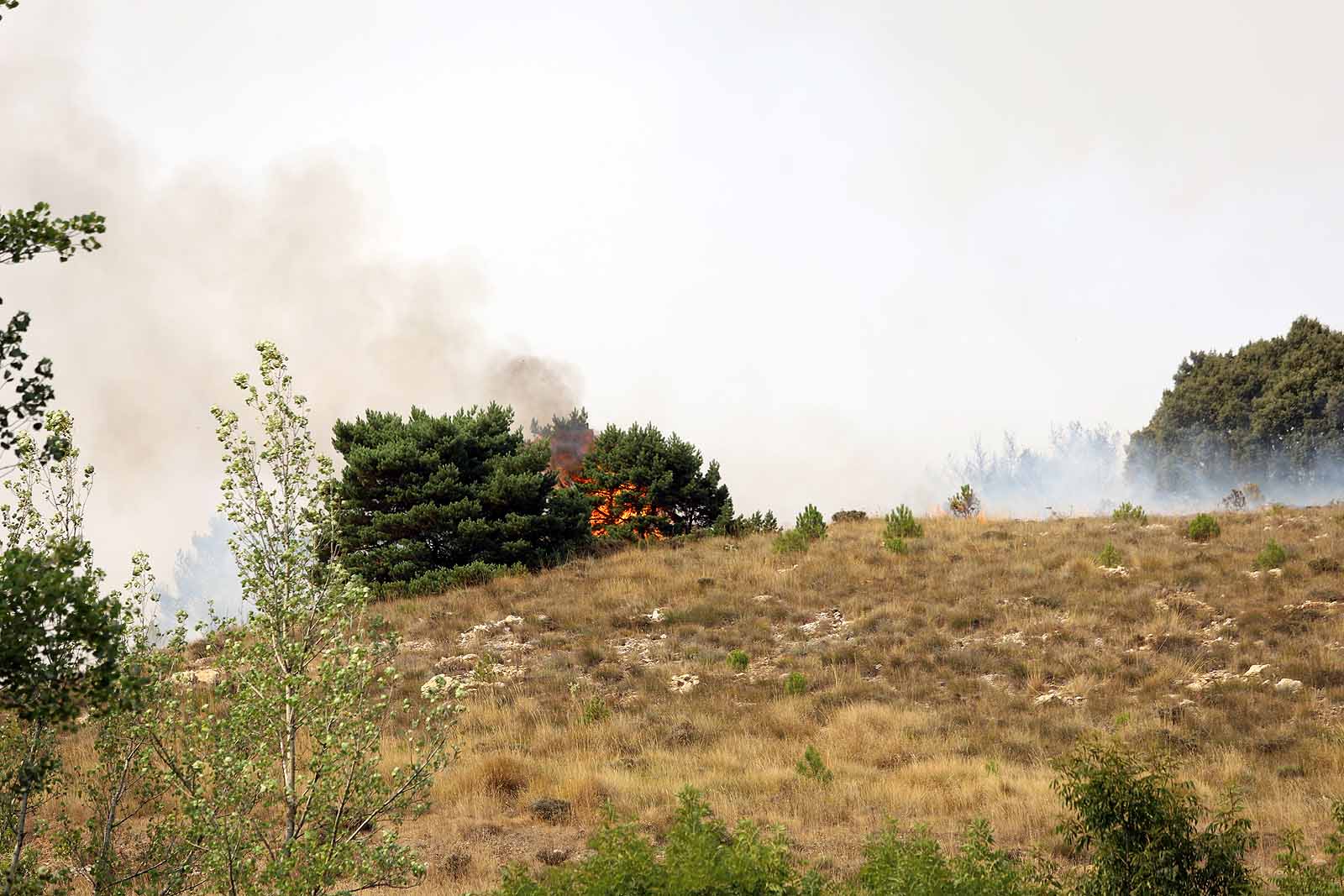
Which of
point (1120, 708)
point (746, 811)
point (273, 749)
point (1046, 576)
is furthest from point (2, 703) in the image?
point (1046, 576)

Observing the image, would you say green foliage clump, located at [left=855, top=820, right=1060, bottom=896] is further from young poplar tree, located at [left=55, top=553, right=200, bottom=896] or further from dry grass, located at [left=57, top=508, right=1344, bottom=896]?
young poplar tree, located at [left=55, top=553, right=200, bottom=896]

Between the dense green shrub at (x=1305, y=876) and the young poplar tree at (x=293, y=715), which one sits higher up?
the young poplar tree at (x=293, y=715)

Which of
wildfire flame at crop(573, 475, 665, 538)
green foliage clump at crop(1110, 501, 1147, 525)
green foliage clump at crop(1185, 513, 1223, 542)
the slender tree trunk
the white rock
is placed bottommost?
the white rock

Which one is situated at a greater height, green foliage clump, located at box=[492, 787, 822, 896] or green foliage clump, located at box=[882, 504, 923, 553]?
green foliage clump, located at box=[882, 504, 923, 553]

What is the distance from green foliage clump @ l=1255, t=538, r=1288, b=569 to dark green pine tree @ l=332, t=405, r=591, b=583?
1552cm

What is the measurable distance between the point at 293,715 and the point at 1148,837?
6.11 meters

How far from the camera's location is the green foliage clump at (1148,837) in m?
7.13

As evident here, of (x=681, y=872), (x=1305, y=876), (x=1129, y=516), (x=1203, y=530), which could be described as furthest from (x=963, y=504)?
(x=681, y=872)

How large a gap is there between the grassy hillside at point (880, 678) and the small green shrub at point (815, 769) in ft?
0.55

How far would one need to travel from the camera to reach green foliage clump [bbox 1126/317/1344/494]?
40.9 m

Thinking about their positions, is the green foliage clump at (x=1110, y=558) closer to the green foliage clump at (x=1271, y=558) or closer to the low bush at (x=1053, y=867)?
the green foliage clump at (x=1271, y=558)

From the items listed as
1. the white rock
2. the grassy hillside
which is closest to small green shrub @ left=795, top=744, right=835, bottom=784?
the grassy hillside

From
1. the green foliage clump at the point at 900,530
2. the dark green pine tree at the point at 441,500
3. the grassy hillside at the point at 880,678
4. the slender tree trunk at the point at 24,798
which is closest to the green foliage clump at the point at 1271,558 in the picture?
the grassy hillside at the point at 880,678

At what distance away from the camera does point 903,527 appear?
25641 millimetres
